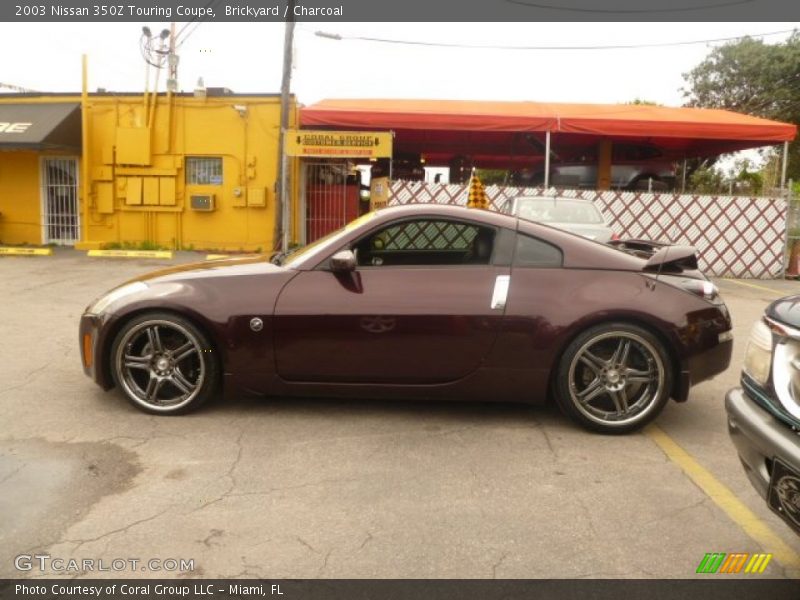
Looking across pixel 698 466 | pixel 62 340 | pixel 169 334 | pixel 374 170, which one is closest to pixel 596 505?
pixel 698 466

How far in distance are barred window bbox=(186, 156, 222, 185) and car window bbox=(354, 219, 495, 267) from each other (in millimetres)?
13543

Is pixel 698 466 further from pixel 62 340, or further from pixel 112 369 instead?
pixel 62 340

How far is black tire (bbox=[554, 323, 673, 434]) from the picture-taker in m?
4.18

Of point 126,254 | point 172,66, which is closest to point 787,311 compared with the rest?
point 126,254

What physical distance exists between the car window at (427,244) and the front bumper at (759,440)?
2.06 metres

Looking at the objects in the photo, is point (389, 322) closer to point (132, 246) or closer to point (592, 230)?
point (592, 230)

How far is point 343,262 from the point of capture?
425 cm

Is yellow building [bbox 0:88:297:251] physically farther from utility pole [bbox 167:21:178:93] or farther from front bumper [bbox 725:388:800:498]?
front bumper [bbox 725:388:800:498]

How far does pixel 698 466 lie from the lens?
378cm

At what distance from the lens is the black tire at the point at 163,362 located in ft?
14.2

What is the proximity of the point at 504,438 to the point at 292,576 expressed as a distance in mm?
1854

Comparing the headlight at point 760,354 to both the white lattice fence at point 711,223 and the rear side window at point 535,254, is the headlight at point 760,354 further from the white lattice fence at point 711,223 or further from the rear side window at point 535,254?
the white lattice fence at point 711,223

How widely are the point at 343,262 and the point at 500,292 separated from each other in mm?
974

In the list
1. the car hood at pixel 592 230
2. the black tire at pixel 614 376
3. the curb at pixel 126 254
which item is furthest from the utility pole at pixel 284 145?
the black tire at pixel 614 376
